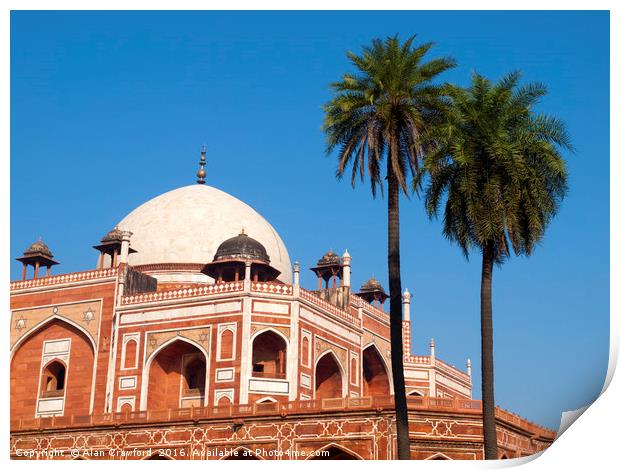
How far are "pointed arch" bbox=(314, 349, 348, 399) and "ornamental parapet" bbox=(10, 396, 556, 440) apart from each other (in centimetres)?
1136

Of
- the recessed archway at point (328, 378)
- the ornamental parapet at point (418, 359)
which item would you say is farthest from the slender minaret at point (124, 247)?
the ornamental parapet at point (418, 359)

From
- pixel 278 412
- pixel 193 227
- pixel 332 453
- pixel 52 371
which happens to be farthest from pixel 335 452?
pixel 193 227

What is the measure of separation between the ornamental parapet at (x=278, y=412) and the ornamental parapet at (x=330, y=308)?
943cm

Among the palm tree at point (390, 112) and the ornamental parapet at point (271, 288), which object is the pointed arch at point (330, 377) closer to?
the ornamental parapet at point (271, 288)

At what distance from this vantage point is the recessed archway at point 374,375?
48.3 meters

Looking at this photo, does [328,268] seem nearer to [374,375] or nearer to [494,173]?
[374,375]

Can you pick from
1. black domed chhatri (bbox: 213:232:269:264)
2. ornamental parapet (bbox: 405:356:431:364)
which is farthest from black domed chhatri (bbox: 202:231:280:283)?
ornamental parapet (bbox: 405:356:431:364)

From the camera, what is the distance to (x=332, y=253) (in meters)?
48.2

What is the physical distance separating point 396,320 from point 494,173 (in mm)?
4419

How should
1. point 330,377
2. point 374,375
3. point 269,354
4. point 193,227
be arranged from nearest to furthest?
1. point 269,354
2. point 330,377
3. point 374,375
4. point 193,227

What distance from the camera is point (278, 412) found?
103 ft

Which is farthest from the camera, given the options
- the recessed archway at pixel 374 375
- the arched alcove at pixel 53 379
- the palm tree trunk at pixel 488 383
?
the recessed archway at pixel 374 375

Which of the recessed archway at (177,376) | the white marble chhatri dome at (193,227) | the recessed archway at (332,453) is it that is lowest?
the recessed archway at (332,453)
